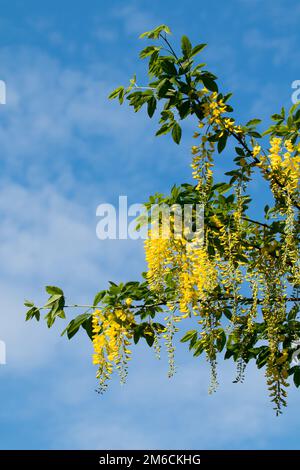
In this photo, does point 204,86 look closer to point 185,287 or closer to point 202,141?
point 202,141

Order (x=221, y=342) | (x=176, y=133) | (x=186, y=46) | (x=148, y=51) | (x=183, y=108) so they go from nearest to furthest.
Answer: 1. (x=186, y=46)
2. (x=148, y=51)
3. (x=183, y=108)
4. (x=176, y=133)
5. (x=221, y=342)

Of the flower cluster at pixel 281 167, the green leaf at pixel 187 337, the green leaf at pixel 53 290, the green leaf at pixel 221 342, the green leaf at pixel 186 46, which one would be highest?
the green leaf at pixel 186 46

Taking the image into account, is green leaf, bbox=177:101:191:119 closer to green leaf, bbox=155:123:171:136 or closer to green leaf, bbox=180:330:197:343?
green leaf, bbox=155:123:171:136

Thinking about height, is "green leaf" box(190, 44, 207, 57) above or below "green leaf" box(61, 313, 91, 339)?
above

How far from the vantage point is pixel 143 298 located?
6.33 metres

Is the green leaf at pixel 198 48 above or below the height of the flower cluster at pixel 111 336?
above

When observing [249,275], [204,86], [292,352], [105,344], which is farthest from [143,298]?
[204,86]

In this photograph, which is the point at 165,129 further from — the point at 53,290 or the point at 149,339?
the point at 149,339

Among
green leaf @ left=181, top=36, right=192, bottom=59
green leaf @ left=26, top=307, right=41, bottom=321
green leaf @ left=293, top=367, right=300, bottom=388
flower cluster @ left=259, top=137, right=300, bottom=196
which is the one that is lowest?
green leaf @ left=293, top=367, right=300, bottom=388

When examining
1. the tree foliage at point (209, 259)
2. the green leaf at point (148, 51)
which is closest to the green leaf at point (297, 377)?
the tree foliage at point (209, 259)

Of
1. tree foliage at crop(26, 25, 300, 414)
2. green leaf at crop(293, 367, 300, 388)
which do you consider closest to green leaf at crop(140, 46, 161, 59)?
tree foliage at crop(26, 25, 300, 414)

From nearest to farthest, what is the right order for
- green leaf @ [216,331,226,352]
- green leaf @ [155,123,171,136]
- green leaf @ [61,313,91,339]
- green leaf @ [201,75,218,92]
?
green leaf @ [201,75,218,92] → green leaf @ [61,313,91,339] → green leaf @ [155,123,171,136] → green leaf @ [216,331,226,352]

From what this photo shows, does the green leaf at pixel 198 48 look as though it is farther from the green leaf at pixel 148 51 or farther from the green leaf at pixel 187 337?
the green leaf at pixel 187 337

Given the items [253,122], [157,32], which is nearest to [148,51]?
[157,32]
